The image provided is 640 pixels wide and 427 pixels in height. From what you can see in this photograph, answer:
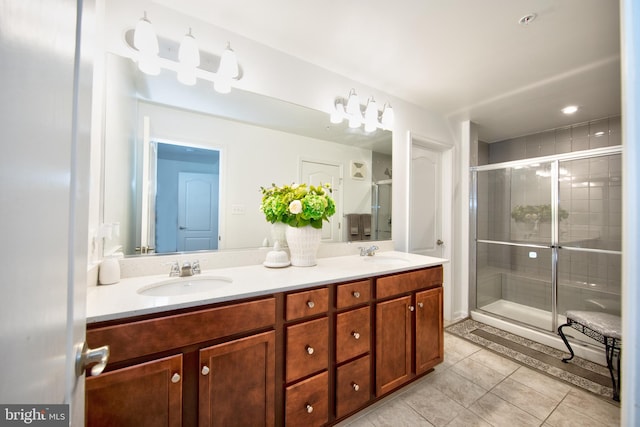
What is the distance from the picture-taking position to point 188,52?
1.35 meters

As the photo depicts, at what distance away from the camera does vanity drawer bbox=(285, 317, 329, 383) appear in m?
1.16

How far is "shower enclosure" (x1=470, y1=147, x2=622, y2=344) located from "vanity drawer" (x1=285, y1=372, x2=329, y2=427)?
242 centimetres

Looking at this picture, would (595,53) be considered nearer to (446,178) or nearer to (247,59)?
(446,178)

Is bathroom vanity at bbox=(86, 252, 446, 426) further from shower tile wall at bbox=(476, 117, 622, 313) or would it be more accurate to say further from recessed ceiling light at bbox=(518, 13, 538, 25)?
shower tile wall at bbox=(476, 117, 622, 313)

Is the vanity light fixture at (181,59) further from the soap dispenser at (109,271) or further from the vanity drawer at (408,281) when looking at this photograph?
the vanity drawer at (408,281)

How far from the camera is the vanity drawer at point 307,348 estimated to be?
3.79ft

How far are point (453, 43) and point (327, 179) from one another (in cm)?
127

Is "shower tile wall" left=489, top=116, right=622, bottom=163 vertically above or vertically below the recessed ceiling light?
below

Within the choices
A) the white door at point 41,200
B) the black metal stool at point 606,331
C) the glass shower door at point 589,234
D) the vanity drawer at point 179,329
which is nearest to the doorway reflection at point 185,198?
the vanity drawer at point 179,329

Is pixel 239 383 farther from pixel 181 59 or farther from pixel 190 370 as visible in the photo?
→ pixel 181 59

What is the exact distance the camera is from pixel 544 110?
8.27 ft

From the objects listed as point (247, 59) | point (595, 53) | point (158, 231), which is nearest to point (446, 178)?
point (595, 53)

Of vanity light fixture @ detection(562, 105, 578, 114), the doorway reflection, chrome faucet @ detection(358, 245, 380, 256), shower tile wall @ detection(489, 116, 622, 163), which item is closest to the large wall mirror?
the doorway reflection

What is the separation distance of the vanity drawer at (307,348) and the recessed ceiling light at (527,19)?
207 centimetres
